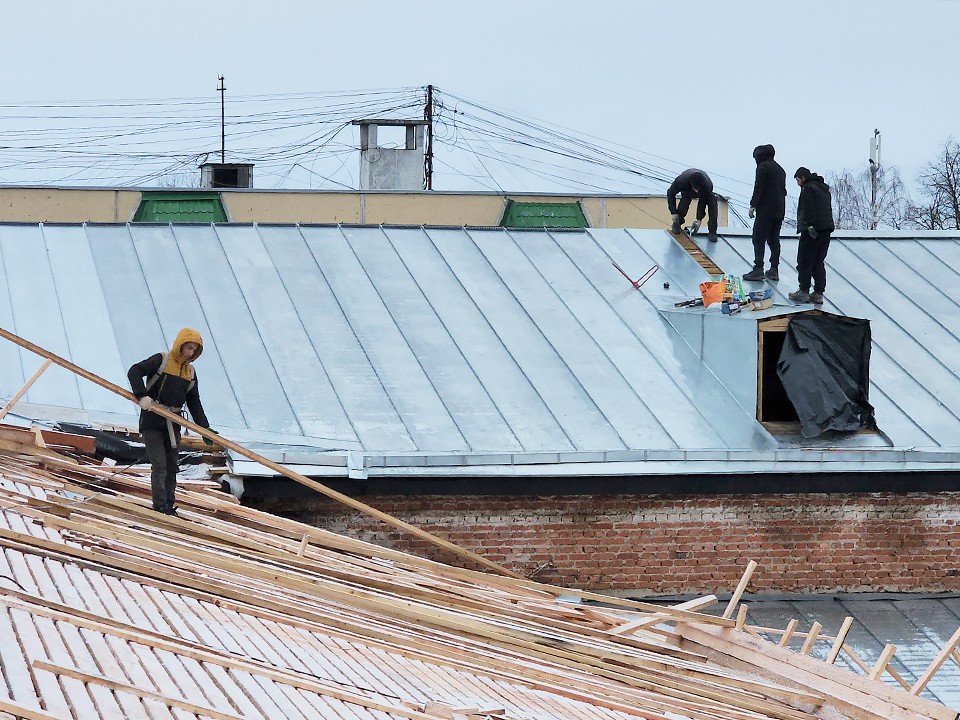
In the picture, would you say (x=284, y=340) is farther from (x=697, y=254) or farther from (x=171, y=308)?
(x=697, y=254)

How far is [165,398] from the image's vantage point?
10117mm

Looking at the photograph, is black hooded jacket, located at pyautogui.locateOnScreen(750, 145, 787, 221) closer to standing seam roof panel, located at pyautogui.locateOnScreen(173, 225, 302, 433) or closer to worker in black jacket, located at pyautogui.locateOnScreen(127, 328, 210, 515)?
standing seam roof panel, located at pyautogui.locateOnScreen(173, 225, 302, 433)

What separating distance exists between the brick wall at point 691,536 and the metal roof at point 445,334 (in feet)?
1.64

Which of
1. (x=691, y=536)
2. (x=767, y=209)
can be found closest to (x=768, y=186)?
(x=767, y=209)

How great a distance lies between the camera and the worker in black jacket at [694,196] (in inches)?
678

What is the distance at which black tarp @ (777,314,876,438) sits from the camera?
13.6 meters

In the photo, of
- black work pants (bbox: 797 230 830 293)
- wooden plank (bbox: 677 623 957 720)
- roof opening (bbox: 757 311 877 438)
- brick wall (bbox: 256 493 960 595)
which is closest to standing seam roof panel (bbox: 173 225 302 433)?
brick wall (bbox: 256 493 960 595)

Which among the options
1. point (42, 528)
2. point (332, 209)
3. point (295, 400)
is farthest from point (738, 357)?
point (332, 209)

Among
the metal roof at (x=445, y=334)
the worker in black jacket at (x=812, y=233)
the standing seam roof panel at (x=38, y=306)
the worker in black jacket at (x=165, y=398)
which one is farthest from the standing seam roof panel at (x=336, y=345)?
the worker in black jacket at (x=812, y=233)

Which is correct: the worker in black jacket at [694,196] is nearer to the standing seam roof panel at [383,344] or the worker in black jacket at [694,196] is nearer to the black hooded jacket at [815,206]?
the black hooded jacket at [815,206]

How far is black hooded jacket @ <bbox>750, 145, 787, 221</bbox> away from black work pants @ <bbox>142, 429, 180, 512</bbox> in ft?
28.3

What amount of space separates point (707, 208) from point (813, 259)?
2.37m

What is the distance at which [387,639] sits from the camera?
→ 7715 millimetres

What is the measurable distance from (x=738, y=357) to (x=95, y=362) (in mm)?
6716
